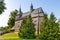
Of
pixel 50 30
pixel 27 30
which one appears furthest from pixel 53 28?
pixel 27 30

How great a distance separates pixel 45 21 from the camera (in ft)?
138

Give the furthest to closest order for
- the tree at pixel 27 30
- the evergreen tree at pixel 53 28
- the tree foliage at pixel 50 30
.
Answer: the tree at pixel 27 30 < the tree foliage at pixel 50 30 < the evergreen tree at pixel 53 28

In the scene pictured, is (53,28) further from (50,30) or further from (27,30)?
(27,30)

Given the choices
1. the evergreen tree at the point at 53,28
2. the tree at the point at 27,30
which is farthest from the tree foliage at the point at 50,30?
the tree at the point at 27,30

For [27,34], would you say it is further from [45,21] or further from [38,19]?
[38,19]

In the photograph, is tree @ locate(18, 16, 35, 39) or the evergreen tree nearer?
the evergreen tree

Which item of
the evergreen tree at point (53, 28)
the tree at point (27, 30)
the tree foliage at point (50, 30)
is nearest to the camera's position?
the evergreen tree at point (53, 28)

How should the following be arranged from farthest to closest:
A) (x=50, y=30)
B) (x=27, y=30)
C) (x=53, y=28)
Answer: (x=27, y=30) < (x=50, y=30) < (x=53, y=28)

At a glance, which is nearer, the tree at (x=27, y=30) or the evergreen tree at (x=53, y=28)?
the evergreen tree at (x=53, y=28)

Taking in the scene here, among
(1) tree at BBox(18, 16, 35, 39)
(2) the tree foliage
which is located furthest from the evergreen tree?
(1) tree at BBox(18, 16, 35, 39)

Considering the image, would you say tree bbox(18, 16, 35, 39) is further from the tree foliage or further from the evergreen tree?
the evergreen tree

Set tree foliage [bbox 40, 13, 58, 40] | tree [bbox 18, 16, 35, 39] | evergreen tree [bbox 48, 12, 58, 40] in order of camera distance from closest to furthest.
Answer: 1. evergreen tree [bbox 48, 12, 58, 40]
2. tree foliage [bbox 40, 13, 58, 40]
3. tree [bbox 18, 16, 35, 39]

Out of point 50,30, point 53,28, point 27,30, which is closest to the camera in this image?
→ point 53,28

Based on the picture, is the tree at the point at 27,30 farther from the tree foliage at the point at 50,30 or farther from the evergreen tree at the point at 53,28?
the evergreen tree at the point at 53,28
